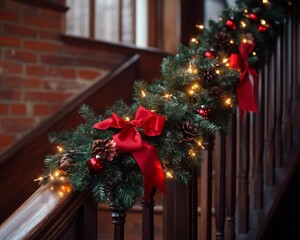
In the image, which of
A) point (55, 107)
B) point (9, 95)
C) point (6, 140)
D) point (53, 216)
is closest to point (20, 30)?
point (9, 95)

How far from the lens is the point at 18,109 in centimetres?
225

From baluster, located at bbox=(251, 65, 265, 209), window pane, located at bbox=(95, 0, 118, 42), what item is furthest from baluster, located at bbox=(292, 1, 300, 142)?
window pane, located at bbox=(95, 0, 118, 42)

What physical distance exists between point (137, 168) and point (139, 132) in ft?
0.29

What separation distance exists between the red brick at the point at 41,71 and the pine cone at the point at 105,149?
4.90 ft

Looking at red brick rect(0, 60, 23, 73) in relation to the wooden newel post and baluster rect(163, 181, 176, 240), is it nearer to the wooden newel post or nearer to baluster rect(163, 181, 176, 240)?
baluster rect(163, 181, 176, 240)

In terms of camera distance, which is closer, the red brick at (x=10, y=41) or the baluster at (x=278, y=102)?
the baluster at (x=278, y=102)

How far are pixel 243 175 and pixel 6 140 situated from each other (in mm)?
1204

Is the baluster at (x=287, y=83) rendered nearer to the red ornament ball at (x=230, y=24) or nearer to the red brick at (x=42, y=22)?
the red ornament ball at (x=230, y=24)

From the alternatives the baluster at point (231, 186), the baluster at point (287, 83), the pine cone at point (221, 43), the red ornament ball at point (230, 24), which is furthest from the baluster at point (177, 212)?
the baluster at point (287, 83)

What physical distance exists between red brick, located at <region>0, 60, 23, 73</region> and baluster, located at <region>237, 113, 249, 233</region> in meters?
1.21

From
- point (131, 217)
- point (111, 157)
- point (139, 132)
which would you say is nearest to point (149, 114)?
point (139, 132)

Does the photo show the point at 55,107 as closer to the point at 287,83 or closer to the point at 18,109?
the point at 18,109

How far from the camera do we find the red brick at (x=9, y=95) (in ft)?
7.16

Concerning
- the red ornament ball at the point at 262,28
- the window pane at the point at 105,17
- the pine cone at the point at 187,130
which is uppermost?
the window pane at the point at 105,17
